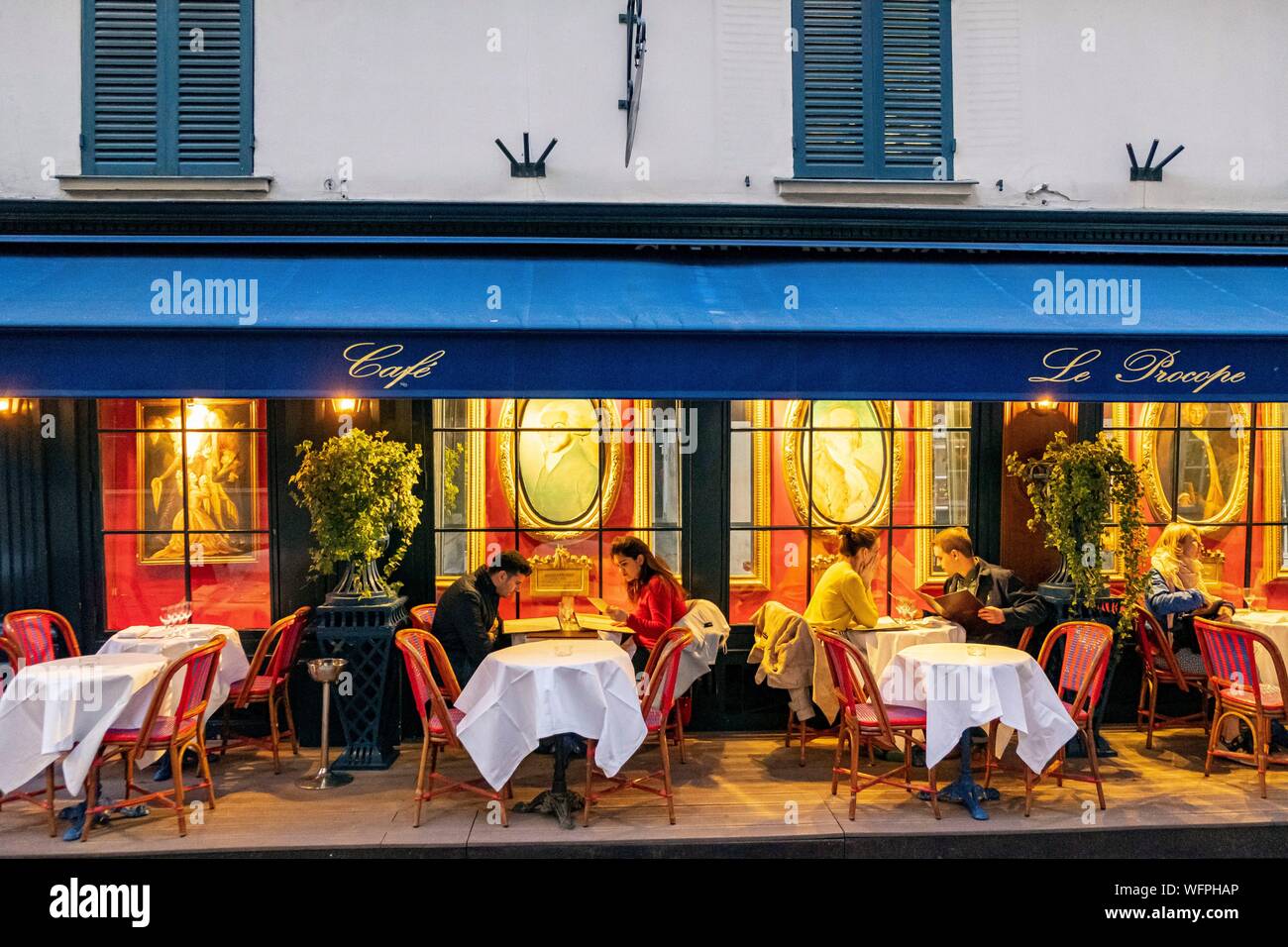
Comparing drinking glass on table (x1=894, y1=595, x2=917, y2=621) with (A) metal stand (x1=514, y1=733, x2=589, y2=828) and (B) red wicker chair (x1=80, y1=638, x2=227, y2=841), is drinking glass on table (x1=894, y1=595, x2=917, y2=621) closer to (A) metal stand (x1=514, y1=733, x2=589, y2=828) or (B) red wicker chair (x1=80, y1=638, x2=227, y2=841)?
(A) metal stand (x1=514, y1=733, x2=589, y2=828)

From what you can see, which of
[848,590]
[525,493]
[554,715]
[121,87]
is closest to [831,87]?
[848,590]

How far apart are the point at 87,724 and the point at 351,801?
156cm

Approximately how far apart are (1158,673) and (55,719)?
7.27 m

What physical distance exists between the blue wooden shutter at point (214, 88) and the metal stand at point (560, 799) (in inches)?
179

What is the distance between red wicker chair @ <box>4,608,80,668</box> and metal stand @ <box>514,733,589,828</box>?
3.32 metres

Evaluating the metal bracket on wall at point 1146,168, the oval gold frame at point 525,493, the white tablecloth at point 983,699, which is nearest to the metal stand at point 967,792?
the white tablecloth at point 983,699

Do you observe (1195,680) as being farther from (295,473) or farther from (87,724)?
(87,724)

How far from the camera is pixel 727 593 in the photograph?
25.6 ft

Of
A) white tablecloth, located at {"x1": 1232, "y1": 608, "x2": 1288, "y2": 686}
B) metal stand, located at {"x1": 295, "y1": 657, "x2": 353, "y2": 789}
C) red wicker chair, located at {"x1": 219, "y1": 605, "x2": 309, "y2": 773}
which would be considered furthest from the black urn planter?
white tablecloth, located at {"x1": 1232, "y1": 608, "x2": 1288, "y2": 686}

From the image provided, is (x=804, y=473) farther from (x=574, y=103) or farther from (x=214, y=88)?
(x=214, y=88)

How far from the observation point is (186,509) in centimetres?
754

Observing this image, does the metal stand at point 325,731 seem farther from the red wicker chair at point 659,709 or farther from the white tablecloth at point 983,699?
the white tablecloth at point 983,699

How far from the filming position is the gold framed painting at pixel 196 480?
7.49 metres

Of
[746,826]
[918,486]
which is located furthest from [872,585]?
[746,826]
